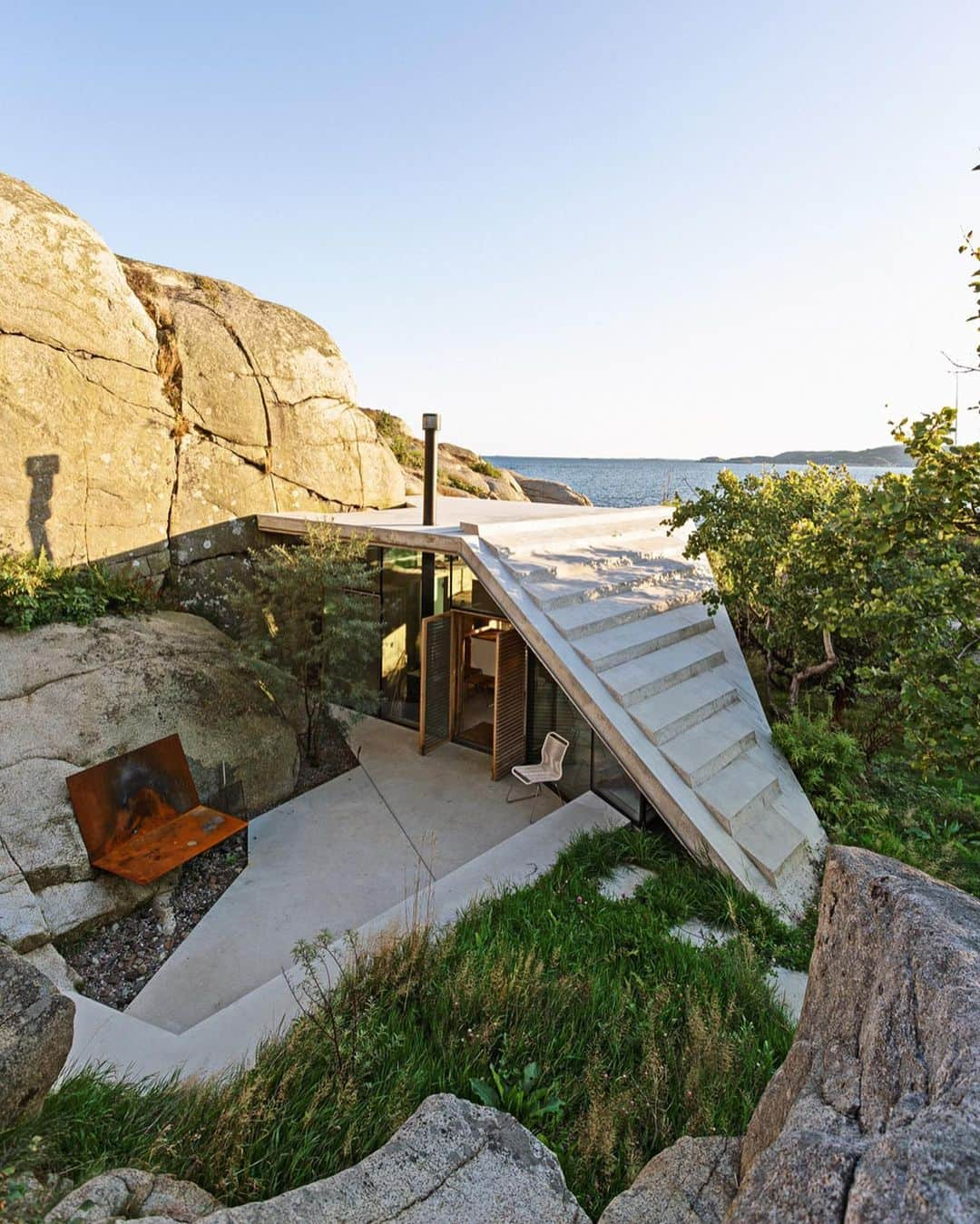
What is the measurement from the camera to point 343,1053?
3.71m

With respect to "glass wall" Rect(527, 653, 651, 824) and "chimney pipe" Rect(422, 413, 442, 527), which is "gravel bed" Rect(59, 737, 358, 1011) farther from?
"chimney pipe" Rect(422, 413, 442, 527)

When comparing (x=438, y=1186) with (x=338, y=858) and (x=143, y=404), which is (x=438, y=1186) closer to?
(x=338, y=858)

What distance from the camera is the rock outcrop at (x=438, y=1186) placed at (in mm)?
2410

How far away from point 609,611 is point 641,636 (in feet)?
1.63

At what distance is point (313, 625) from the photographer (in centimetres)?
921

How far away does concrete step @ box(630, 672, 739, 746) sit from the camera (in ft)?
23.9

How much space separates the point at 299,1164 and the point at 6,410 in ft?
30.2

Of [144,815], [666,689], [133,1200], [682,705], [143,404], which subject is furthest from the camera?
[143,404]

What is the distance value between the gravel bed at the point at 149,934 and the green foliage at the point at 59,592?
3450 millimetres

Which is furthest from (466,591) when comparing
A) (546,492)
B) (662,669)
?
(546,492)

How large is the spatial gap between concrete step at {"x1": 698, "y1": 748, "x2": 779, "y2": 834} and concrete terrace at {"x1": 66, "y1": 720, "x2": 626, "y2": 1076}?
43.3 inches

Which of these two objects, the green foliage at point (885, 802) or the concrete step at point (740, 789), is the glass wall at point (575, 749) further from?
the green foliage at point (885, 802)

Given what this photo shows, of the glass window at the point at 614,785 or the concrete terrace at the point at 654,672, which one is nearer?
the concrete terrace at the point at 654,672

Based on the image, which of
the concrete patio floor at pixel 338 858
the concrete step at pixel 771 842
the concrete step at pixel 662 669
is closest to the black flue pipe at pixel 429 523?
the concrete patio floor at pixel 338 858
